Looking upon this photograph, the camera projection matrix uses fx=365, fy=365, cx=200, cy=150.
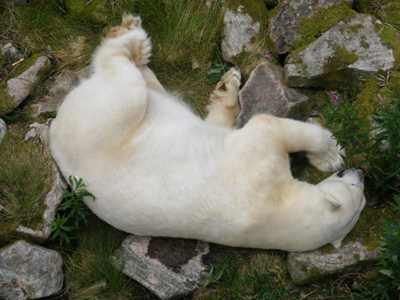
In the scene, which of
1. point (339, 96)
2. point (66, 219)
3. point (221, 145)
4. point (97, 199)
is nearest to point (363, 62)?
point (339, 96)

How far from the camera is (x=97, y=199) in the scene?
4031 millimetres

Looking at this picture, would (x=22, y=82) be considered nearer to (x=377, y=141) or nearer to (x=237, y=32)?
(x=237, y=32)

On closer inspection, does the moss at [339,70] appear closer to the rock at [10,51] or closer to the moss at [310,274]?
the moss at [310,274]

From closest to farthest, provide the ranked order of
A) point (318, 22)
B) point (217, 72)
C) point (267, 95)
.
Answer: point (318, 22) → point (267, 95) → point (217, 72)

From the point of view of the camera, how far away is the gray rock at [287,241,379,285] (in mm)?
4105

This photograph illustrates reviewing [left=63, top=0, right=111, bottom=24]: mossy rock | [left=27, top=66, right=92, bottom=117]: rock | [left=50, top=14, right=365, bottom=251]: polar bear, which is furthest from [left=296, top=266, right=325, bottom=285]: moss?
[left=63, top=0, right=111, bottom=24]: mossy rock

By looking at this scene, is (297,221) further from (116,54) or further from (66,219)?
(116,54)

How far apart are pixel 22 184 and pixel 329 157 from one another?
380 centimetres

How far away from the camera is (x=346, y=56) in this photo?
4.47 m

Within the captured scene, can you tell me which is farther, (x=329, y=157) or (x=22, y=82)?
(x=22, y=82)

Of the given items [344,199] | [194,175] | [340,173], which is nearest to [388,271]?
[344,199]

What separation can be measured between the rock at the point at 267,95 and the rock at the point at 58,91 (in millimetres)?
2423

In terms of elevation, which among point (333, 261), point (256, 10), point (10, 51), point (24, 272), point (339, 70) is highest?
point (10, 51)

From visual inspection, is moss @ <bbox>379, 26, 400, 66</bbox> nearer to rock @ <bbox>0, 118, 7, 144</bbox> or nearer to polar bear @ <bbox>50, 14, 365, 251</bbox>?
polar bear @ <bbox>50, 14, 365, 251</bbox>
